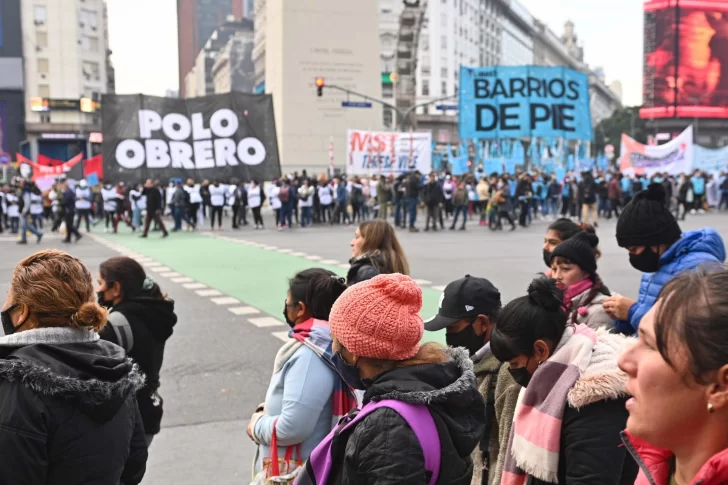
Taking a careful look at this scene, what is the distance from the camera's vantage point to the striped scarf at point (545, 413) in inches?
96.3

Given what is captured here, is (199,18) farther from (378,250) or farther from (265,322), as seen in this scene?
→ (378,250)

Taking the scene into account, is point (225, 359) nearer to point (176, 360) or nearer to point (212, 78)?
point (176, 360)

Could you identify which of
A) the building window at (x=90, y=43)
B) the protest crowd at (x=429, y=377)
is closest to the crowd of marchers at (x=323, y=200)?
the protest crowd at (x=429, y=377)

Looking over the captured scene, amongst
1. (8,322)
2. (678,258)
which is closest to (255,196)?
(678,258)

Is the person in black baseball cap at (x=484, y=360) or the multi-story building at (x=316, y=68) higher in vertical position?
the multi-story building at (x=316, y=68)

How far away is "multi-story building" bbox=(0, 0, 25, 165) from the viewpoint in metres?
76.4

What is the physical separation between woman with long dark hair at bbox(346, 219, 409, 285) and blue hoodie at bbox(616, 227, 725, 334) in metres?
A: 1.73

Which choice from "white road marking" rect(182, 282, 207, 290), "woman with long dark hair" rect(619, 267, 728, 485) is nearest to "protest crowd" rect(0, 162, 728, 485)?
"woman with long dark hair" rect(619, 267, 728, 485)

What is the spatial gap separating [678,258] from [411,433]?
2.37 meters

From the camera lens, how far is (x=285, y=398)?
3.07 metres

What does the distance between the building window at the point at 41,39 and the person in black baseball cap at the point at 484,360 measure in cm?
8425

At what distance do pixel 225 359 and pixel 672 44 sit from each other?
79.3 m

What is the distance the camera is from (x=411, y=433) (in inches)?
82.0

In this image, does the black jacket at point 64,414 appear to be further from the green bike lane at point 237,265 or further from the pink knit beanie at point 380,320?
the green bike lane at point 237,265
